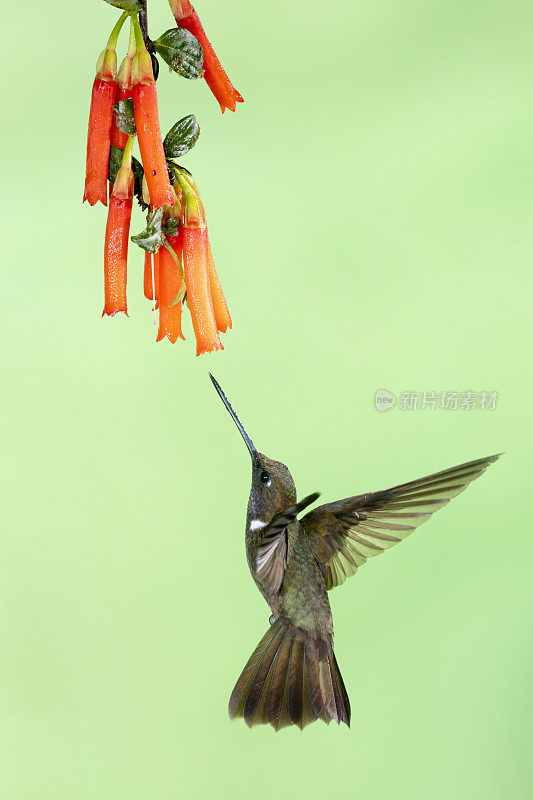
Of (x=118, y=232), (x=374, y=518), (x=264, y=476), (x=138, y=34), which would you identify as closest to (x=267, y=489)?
(x=264, y=476)

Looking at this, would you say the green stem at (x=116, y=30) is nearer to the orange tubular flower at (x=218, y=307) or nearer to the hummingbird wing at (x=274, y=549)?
the orange tubular flower at (x=218, y=307)

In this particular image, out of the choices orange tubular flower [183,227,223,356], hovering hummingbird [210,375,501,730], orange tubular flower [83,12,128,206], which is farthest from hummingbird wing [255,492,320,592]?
orange tubular flower [83,12,128,206]

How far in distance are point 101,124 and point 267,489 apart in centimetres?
33

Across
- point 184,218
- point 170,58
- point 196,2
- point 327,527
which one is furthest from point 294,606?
point 196,2

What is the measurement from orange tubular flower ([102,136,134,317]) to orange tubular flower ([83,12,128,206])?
1 centimetres

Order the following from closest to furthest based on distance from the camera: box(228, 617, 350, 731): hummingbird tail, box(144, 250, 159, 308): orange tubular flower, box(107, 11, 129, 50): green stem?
box(107, 11, 129, 50): green stem
box(144, 250, 159, 308): orange tubular flower
box(228, 617, 350, 731): hummingbird tail

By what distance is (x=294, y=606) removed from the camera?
0.85 meters

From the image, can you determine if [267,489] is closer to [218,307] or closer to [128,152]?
[218,307]

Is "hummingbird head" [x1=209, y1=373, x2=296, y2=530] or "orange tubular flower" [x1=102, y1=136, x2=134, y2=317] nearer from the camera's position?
"orange tubular flower" [x1=102, y1=136, x2=134, y2=317]

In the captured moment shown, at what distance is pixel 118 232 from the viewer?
575 mm

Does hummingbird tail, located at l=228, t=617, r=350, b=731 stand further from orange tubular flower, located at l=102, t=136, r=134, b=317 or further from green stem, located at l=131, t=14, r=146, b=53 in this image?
green stem, located at l=131, t=14, r=146, b=53

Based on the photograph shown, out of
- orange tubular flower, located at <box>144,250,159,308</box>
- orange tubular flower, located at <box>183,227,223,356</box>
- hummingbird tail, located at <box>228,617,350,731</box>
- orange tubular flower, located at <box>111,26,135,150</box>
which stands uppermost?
orange tubular flower, located at <box>111,26,135,150</box>

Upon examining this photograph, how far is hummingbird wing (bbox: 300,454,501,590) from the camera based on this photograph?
2.28 ft

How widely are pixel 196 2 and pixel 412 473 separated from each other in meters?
0.96
